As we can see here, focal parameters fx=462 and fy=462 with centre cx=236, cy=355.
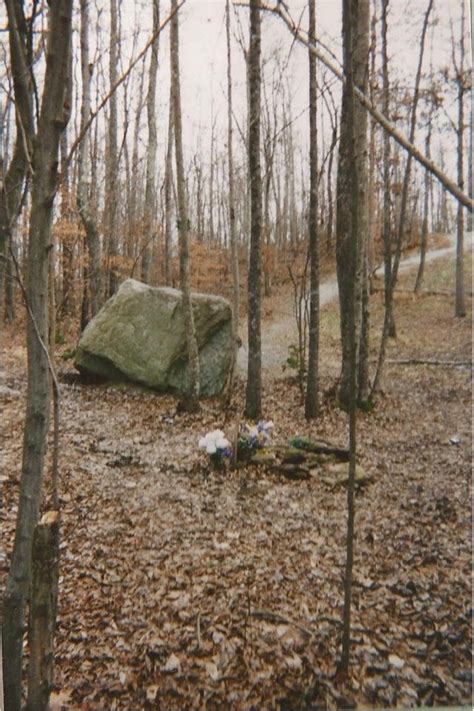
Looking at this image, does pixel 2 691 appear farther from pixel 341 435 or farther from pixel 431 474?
pixel 341 435

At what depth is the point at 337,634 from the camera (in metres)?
2.24

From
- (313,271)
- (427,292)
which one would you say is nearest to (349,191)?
(313,271)

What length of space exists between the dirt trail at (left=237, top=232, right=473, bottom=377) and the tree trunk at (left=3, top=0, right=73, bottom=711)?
24.1 feet

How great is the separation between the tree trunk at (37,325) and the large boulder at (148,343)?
5644 millimetres

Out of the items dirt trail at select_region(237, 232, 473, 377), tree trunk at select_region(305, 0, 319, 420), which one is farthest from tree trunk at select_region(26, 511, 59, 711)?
dirt trail at select_region(237, 232, 473, 377)

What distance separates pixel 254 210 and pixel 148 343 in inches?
112

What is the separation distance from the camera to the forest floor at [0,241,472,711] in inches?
77.0

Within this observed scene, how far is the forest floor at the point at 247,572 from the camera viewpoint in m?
1.96

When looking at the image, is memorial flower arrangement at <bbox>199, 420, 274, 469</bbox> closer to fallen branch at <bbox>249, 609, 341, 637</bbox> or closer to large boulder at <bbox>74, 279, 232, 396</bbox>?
fallen branch at <bbox>249, 609, 341, 637</bbox>

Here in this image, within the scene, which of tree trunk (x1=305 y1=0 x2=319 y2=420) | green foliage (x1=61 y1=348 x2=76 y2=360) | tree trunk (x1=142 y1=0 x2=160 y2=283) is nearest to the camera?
tree trunk (x1=305 y1=0 x2=319 y2=420)

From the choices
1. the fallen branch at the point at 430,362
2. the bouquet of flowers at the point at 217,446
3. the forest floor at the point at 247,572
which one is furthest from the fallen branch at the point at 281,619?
the fallen branch at the point at 430,362

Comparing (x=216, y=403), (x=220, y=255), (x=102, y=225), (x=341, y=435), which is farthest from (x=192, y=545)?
(x=220, y=255)

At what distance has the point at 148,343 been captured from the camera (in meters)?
7.34

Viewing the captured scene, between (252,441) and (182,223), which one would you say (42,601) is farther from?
(182,223)
